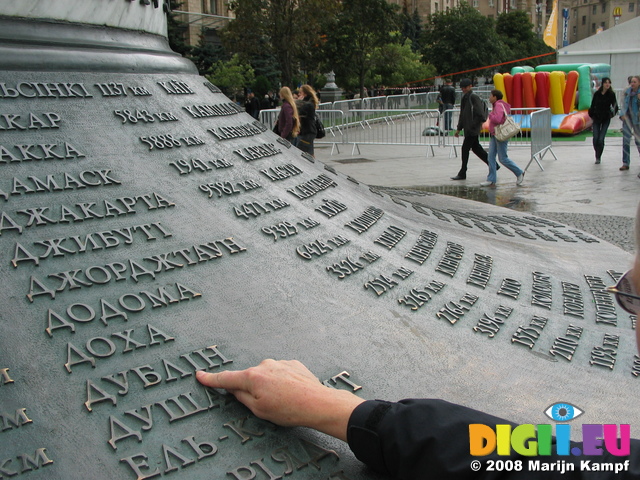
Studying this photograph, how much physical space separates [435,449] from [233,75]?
78.5 ft

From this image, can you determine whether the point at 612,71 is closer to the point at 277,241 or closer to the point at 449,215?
the point at 449,215

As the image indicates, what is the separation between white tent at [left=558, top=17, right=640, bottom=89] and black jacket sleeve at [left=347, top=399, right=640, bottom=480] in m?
24.4

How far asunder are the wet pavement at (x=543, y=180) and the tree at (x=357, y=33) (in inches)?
436

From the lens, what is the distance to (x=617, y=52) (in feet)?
77.5

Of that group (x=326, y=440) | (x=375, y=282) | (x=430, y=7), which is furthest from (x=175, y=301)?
(x=430, y=7)

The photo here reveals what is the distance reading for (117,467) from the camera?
5.15ft

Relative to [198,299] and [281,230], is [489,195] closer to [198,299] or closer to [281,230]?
[281,230]

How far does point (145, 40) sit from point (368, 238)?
1.33 meters

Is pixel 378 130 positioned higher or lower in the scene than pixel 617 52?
lower

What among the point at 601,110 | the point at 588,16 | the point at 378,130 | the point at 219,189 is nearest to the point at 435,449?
the point at 219,189

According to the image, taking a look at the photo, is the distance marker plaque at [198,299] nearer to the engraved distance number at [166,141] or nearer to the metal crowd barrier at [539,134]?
the engraved distance number at [166,141]

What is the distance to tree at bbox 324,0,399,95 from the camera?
2444cm

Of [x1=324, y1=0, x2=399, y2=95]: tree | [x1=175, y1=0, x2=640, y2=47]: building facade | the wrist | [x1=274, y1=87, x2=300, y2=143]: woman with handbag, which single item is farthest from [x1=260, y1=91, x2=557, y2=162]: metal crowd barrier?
[x1=175, y1=0, x2=640, y2=47]: building facade

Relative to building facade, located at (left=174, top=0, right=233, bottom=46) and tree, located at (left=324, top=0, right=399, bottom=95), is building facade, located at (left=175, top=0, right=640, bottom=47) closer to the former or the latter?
building facade, located at (left=174, top=0, right=233, bottom=46)
